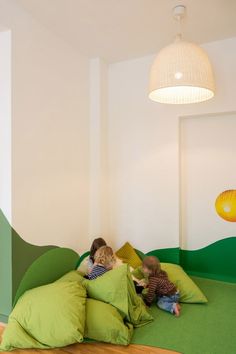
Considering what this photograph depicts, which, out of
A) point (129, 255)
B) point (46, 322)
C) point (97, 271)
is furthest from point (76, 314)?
point (129, 255)

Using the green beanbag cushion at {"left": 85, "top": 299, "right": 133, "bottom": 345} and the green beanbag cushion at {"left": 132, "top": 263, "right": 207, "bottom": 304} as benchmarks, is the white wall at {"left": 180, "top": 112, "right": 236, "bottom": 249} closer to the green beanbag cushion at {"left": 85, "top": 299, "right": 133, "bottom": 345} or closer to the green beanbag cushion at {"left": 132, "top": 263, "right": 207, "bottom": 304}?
the green beanbag cushion at {"left": 132, "top": 263, "right": 207, "bottom": 304}

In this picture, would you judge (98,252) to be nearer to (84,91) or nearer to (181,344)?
→ (181,344)

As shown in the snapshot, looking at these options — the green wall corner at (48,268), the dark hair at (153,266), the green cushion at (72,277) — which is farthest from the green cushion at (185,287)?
the green wall corner at (48,268)

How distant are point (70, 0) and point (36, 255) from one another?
2.13 meters

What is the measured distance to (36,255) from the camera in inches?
99.8

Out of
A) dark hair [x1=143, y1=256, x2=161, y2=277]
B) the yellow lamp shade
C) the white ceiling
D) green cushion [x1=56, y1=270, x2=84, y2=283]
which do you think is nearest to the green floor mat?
dark hair [x1=143, y1=256, x2=161, y2=277]

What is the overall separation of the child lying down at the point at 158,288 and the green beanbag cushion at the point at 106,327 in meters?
0.46

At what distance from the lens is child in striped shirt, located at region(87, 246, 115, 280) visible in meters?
2.55

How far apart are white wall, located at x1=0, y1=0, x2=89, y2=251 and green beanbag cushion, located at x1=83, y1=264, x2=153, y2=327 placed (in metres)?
0.68

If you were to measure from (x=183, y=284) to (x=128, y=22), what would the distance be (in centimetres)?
247

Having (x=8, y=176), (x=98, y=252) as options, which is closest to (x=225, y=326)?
(x=98, y=252)

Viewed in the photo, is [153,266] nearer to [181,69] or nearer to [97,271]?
[97,271]

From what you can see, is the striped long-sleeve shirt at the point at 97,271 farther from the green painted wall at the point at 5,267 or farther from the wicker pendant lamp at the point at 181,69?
the wicker pendant lamp at the point at 181,69

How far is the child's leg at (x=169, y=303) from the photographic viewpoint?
7.98 feet
